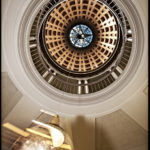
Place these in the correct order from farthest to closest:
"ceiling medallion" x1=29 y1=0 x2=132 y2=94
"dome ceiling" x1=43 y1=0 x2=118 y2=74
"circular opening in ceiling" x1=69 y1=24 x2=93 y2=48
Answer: "circular opening in ceiling" x1=69 y1=24 x2=93 y2=48
"dome ceiling" x1=43 y1=0 x2=118 y2=74
"ceiling medallion" x1=29 y1=0 x2=132 y2=94

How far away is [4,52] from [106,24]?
3.86m

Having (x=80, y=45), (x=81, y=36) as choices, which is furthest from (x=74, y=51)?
(x=81, y=36)

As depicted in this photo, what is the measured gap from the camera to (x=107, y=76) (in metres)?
5.10

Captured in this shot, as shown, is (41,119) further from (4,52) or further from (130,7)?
(130,7)

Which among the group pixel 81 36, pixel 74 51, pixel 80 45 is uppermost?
pixel 81 36

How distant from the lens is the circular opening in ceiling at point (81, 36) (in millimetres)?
6805

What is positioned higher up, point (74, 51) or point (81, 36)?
point (81, 36)

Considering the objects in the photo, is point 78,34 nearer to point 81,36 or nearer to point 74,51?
point 81,36

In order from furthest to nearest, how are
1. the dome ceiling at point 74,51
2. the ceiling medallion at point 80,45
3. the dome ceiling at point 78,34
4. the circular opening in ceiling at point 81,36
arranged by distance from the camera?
the circular opening in ceiling at point 81,36 → the dome ceiling at point 78,34 → the ceiling medallion at point 80,45 → the dome ceiling at point 74,51

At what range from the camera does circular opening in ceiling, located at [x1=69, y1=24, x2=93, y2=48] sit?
680cm

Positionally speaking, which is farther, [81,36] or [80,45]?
[80,45]

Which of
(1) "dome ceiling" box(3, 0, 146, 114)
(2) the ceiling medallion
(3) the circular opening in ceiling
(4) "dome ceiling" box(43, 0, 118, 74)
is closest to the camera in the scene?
(1) "dome ceiling" box(3, 0, 146, 114)

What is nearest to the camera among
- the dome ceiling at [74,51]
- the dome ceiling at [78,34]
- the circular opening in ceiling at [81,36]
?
the dome ceiling at [74,51]

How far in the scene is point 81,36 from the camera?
6797mm
